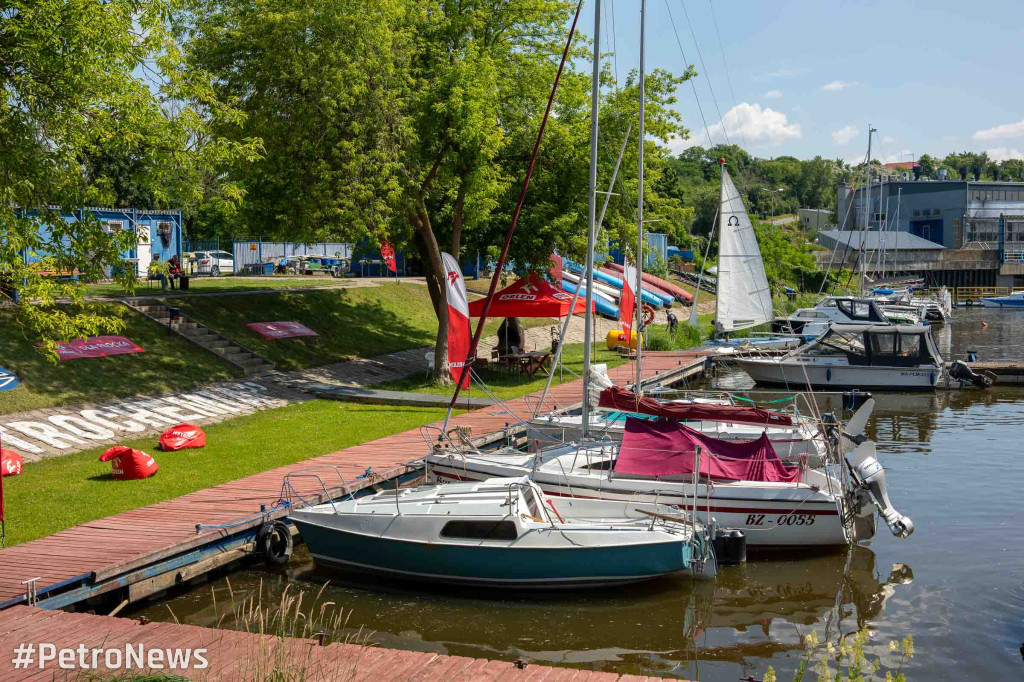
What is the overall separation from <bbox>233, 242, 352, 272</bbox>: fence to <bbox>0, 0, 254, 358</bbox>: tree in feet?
117

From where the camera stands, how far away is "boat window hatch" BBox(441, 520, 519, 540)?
15.2m

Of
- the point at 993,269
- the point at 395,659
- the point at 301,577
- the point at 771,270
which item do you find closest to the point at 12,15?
the point at 301,577

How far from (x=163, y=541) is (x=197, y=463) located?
592cm

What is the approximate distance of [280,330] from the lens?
113 feet

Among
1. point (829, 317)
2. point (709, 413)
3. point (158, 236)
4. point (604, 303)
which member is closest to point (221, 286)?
point (158, 236)

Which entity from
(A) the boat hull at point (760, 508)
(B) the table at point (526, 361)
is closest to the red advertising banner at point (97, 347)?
(B) the table at point (526, 361)

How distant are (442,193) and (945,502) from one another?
19631 mm

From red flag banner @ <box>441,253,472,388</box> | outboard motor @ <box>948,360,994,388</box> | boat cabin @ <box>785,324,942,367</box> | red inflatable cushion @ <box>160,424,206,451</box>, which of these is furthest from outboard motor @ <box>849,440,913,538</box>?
outboard motor @ <box>948,360,994,388</box>

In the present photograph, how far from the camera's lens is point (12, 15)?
16047mm

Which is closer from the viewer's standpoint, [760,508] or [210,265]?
[760,508]

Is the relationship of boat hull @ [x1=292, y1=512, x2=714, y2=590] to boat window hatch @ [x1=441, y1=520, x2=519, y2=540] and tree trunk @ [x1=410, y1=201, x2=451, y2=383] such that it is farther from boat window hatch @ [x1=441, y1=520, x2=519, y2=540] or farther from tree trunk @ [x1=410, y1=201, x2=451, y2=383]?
tree trunk @ [x1=410, y1=201, x2=451, y2=383]

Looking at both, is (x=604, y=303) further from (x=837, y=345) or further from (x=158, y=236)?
(x=158, y=236)

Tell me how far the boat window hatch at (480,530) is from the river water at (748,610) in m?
1.12

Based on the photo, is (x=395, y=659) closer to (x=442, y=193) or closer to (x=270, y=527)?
(x=270, y=527)
